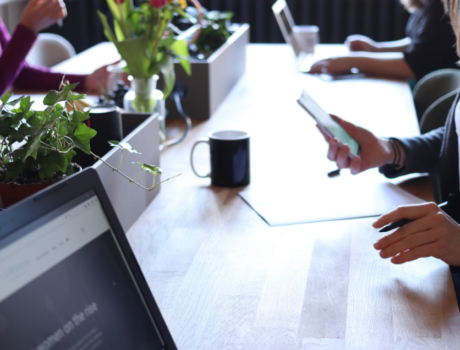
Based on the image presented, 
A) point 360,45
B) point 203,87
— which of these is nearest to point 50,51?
point 203,87

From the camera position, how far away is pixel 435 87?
182cm

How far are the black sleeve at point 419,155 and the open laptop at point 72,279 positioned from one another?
75 cm

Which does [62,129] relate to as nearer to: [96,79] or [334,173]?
[334,173]

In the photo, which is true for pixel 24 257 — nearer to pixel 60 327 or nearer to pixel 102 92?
pixel 60 327

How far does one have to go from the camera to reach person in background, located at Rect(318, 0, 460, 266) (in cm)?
80

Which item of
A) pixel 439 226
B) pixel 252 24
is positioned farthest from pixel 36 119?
pixel 252 24

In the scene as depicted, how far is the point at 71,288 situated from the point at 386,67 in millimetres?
1816

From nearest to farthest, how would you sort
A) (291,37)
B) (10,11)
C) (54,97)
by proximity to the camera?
(54,97)
(291,37)
(10,11)

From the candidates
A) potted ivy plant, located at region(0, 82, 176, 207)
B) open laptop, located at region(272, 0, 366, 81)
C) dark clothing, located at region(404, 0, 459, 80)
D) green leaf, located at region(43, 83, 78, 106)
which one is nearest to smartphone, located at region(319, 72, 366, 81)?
open laptop, located at region(272, 0, 366, 81)

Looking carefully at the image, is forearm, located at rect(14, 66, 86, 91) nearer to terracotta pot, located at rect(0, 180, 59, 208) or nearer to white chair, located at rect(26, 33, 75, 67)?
white chair, located at rect(26, 33, 75, 67)

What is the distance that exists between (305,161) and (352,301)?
0.56 meters

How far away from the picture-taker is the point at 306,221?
3.14ft

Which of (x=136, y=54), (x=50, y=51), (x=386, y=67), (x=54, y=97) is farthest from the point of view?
(x=50, y=51)

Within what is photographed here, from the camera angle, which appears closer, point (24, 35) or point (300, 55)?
point (24, 35)
